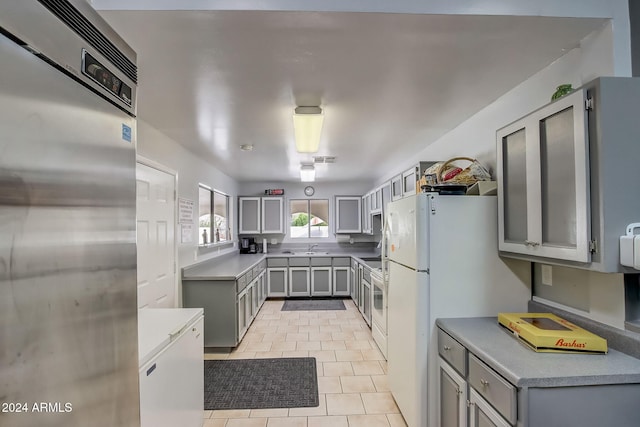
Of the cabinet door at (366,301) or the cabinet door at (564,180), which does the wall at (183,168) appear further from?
the cabinet door at (564,180)

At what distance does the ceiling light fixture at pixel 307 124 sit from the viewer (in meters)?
2.36

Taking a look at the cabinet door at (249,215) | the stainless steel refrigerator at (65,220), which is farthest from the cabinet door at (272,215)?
the stainless steel refrigerator at (65,220)

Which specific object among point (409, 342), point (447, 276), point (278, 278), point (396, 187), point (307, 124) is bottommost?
point (278, 278)

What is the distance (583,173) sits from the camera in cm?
129

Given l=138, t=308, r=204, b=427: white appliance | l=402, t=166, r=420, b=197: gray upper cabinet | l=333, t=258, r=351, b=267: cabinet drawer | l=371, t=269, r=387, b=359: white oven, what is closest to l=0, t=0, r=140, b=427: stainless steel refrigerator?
l=138, t=308, r=204, b=427: white appliance

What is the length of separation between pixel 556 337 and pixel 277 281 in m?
4.89

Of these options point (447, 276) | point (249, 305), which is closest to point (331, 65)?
point (447, 276)

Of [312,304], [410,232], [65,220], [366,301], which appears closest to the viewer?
[65,220]

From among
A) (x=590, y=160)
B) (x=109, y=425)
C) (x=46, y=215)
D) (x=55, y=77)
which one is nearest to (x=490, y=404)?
(x=590, y=160)

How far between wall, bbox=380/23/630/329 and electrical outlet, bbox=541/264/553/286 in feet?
0.09

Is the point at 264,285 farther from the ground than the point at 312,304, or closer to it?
farther from the ground

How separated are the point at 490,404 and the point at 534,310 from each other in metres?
0.84

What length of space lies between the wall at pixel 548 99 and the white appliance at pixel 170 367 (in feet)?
7.01

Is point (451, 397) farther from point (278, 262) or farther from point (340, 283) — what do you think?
point (278, 262)
